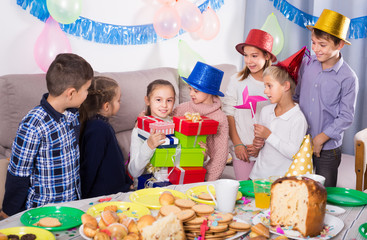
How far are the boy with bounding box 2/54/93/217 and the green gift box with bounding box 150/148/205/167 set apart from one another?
450 mm

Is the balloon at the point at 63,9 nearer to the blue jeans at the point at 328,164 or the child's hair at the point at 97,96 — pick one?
the child's hair at the point at 97,96

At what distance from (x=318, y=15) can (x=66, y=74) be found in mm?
3145

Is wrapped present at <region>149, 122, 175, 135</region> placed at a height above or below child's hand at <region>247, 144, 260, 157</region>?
above

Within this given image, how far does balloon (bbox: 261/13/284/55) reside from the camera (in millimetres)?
4152

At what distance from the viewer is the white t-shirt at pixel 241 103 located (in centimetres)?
272

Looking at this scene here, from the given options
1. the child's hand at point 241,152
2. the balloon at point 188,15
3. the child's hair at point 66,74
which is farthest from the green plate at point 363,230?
the balloon at point 188,15

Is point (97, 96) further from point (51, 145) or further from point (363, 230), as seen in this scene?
point (363, 230)

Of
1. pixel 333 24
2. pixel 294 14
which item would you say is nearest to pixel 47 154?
pixel 333 24

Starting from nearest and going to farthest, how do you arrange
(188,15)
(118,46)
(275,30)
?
(118,46) → (188,15) → (275,30)

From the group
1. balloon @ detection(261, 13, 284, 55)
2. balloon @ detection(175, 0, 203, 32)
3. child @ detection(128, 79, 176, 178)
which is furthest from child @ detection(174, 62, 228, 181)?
balloon @ detection(261, 13, 284, 55)

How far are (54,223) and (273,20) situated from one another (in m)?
3.44

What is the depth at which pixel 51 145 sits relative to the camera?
1876 millimetres

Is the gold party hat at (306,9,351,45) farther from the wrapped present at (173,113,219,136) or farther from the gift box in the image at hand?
the gift box

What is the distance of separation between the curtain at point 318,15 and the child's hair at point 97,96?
2593 millimetres
